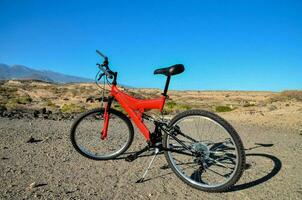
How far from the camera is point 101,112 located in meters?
6.73

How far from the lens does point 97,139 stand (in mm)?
7594

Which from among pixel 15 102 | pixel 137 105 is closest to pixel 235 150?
pixel 137 105

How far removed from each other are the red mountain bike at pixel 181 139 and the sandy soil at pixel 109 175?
23cm

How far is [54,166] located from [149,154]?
1.99 meters

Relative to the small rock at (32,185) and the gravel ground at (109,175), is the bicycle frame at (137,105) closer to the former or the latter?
the gravel ground at (109,175)

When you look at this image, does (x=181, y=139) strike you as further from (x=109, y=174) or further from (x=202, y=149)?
(x=109, y=174)

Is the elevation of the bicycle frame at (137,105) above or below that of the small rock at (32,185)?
above

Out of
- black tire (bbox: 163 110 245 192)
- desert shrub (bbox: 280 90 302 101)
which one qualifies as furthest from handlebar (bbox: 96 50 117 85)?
desert shrub (bbox: 280 90 302 101)

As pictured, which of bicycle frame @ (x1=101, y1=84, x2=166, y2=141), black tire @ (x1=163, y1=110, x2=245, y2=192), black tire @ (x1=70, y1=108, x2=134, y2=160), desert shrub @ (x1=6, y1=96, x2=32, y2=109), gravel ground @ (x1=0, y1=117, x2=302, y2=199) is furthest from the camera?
desert shrub @ (x1=6, y1=96, x2=32, y2=109)

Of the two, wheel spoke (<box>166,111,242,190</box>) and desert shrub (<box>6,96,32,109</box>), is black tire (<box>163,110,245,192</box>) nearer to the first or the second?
wheel spoke (<box>166,111,242,190</box>)

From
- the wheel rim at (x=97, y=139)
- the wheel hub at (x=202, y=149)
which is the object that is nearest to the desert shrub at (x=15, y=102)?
the wheel rim at (x=97, y=139)

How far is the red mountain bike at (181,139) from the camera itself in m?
4.85

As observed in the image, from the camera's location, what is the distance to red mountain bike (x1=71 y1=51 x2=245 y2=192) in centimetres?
485

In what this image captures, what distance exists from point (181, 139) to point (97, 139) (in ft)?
8.63
